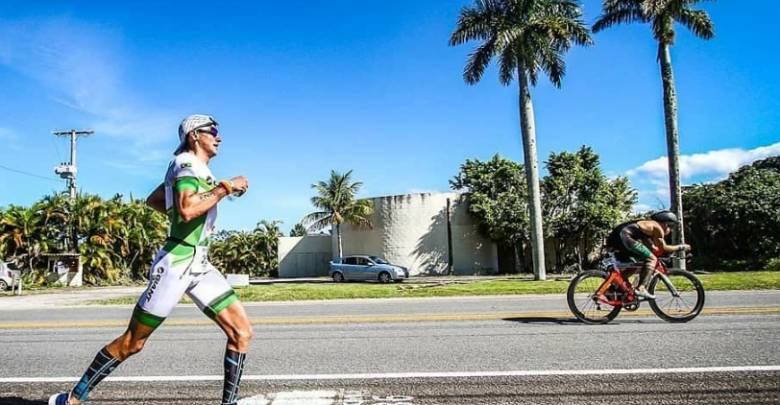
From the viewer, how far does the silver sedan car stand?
97.9 feet

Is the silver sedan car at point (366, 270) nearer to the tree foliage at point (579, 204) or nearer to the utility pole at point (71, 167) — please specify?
the tree foliage at point (579, 204)

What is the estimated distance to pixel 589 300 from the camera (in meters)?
7.47

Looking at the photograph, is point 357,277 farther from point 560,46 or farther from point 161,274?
point 161,274

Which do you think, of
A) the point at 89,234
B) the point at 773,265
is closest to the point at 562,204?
the point at 773,265

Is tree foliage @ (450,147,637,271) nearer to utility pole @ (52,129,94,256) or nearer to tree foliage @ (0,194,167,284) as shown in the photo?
tree foliage @ (0,194,167,284)

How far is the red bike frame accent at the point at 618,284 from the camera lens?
7.37m

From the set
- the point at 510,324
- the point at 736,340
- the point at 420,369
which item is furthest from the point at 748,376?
the point at 510,324

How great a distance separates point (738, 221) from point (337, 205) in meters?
25.7

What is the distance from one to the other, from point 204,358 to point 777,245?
31.7 metres

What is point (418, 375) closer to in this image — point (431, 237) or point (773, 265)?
point (773, 265)

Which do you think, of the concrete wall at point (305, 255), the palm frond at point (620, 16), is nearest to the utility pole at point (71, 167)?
the concrete wall at point (305, 255)

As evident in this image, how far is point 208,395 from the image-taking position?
4.12 metres

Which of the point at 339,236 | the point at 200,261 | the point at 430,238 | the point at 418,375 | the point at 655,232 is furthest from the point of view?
the point at 339,236

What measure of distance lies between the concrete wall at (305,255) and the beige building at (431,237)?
8.62 meters
